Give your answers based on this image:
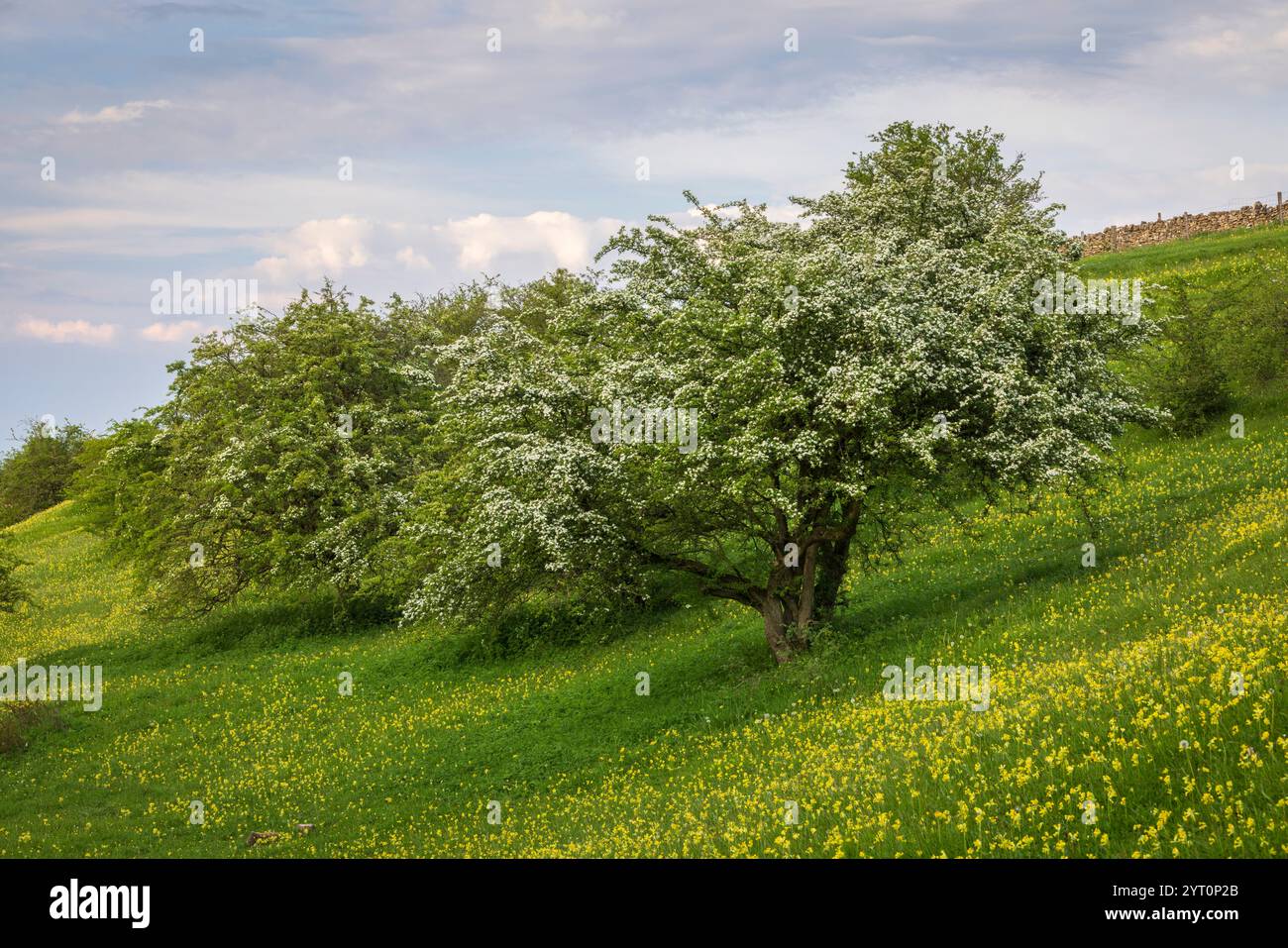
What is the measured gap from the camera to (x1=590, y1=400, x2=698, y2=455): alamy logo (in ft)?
74.4

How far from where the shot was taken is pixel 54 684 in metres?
39.6

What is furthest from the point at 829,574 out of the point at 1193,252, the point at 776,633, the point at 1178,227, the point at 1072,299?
the point at 1178,227

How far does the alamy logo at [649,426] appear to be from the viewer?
22.7 m

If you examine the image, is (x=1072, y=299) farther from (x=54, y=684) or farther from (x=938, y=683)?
(x=54, y=684)

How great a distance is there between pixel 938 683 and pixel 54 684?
3590cm

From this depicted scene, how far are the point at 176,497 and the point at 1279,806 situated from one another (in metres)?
45.9

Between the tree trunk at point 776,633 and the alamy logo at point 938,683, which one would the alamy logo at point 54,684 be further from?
the alamy logo at point 938,683

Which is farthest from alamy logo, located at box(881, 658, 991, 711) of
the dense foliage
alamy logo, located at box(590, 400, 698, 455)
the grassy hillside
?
the dense foliage

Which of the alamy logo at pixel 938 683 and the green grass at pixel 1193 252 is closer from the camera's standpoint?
the alamy logo at pixel 938 683

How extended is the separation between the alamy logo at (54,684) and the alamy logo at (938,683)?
27510mm
